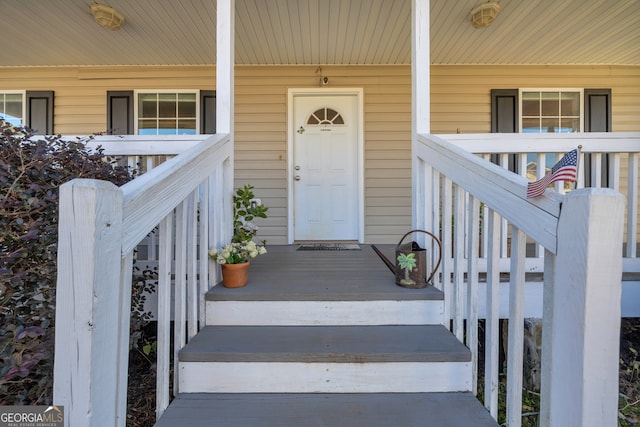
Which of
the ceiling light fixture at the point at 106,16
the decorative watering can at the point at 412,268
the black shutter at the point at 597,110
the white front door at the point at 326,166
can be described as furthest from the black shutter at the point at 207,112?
the black shutter at the point at 597,110

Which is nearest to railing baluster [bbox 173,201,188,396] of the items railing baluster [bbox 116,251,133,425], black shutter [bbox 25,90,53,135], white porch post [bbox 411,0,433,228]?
railing baluster [bbox 116,251,133,425]

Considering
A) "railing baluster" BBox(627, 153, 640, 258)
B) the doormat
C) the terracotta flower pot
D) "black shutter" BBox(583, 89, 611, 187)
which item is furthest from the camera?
"black shutter" BBox(583, 89, 611, 187)

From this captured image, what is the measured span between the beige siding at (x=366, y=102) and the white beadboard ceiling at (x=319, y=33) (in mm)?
132

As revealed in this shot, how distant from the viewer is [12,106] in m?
4.44

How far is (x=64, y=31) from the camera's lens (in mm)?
3602

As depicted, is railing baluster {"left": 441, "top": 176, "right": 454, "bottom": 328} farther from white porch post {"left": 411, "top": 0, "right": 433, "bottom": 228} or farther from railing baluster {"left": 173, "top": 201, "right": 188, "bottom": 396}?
railing baluster {"left": 173, "top": 201, "right": 188, "bottom": 396}

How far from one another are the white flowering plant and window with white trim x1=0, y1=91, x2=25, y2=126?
165 inches

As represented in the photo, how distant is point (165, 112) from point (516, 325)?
177 inches

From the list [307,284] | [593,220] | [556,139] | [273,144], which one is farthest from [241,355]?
[273,144]

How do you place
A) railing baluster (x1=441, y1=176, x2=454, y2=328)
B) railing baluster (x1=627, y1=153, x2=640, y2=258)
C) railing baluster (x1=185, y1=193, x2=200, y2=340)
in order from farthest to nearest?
1. railing baluster (x1=627, y1=153, x2=640, y2=258)
2. railing baluster (x1=441, y1=176, x2=454, y2=328)
3. railing baluster (x1=185, y1=193, x2=200, y2=340)

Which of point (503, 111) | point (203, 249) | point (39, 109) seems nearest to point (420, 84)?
Answer: point (203, 249)

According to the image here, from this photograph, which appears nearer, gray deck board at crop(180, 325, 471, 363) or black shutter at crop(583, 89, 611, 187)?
gray deck board at crop(180, 325, 471, 363)

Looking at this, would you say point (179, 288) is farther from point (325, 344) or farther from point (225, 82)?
point (225, 82)

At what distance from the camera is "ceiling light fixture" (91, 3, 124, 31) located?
10.4ft
